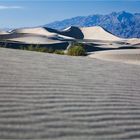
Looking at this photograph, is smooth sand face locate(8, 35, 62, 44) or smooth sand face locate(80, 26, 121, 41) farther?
smooth sand face locate(80, 26, 121, 41)

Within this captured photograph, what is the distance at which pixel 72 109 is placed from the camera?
22.5 ft

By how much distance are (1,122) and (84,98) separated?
2.21 meters

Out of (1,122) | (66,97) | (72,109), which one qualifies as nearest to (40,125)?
(1,122)

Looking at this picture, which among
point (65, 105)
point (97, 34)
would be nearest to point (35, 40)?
→ point (97, 34)

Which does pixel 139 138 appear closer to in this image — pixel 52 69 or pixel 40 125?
pixel 40 125

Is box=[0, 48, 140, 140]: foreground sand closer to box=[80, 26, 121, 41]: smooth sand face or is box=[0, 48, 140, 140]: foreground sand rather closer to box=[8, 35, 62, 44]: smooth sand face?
box=[8, 35, 62, 44]: smooth sand face

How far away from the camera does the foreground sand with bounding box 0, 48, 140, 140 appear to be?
585 centimetres

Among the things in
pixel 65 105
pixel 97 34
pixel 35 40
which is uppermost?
pixel 65 105

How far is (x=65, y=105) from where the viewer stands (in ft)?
23.0

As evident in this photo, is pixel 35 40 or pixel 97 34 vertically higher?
pixel 35 40

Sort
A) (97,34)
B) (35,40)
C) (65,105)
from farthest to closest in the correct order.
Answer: (97,34), (35,40), (65,105)

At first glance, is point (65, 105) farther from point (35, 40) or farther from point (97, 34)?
point (97, 34)

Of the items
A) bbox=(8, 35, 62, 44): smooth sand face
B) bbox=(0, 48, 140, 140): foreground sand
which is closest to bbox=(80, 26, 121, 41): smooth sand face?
bbox=(8, 35, 62, 44): smooth sand face

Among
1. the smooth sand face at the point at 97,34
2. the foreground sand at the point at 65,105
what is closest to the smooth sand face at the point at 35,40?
the smooth sand face at the point at 97,34
